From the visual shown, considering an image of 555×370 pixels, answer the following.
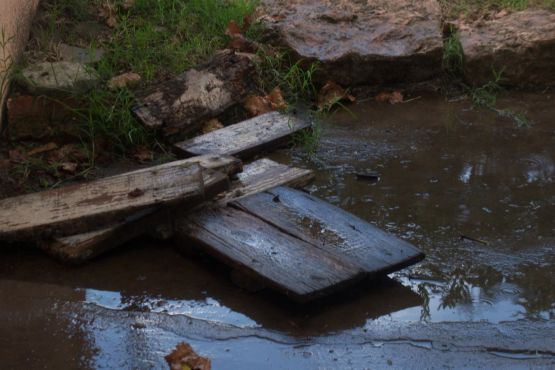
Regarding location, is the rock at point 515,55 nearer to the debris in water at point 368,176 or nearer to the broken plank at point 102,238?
the debris in water at point 368,176

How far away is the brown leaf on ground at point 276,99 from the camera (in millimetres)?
5418

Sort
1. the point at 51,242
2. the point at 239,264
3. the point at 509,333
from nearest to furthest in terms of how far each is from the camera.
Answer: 1. the point at 509,333
2. the point at 239,264
3. the point at 51,242

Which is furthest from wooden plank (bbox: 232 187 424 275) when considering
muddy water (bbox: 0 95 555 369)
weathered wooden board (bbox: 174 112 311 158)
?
weathered wooden board (bbox: 174 112 311 158)

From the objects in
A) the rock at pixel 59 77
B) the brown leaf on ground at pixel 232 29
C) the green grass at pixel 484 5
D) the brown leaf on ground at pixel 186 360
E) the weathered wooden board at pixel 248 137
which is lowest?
the brown leaf on ground at pixel 186 360

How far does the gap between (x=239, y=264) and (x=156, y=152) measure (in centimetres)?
165

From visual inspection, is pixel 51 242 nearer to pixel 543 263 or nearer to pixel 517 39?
pixel 543 263

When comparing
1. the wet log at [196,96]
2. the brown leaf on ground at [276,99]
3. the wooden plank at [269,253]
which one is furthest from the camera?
Result: the brown leaf on ground at [276,99]

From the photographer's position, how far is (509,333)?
312 centimetres

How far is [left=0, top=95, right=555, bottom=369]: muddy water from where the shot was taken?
302cm

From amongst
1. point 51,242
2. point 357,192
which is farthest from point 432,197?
point 51,242

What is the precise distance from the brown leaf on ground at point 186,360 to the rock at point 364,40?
3087mm

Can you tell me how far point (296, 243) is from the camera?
11.8ft

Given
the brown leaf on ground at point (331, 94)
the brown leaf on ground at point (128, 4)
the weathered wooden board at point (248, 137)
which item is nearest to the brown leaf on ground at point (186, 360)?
the weathered wooden board at point (248, 137)

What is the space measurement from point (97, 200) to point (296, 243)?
3.33 feet
